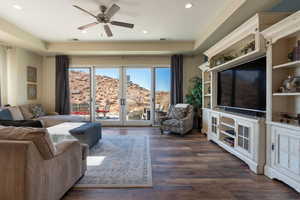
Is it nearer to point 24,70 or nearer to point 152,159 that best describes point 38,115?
point 24,70

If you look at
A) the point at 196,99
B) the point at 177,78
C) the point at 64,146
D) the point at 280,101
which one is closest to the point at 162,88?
the point at 177,78

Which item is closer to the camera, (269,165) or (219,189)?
(219,189)

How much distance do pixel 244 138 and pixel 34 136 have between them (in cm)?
308

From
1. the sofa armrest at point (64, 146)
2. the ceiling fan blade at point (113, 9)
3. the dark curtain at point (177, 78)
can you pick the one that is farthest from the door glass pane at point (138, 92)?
the sofa armrest at point (64, 146)

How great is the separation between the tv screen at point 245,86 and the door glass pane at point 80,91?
472 cm

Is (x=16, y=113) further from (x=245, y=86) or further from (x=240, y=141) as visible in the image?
(x=245, y=86)

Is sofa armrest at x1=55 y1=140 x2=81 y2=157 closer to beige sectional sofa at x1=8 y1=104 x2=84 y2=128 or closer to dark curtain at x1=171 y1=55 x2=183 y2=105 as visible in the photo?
beige sectional sofa at x1=8 y1=104 x2=84 y2=128

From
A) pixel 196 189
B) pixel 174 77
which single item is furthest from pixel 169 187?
pixel 174 77

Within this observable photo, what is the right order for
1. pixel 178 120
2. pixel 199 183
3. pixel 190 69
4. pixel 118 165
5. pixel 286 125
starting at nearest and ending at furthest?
pixel 286 125, pixel 199 183, pixel 118 165, pixel 178 120, pixel 190 69

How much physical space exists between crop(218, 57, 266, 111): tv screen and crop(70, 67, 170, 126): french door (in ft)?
8.98

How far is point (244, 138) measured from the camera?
121 inches

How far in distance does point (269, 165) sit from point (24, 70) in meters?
6.80

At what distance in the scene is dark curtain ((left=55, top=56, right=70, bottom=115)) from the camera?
6375 mm

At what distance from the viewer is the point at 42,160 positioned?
1.61 metres
